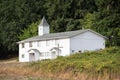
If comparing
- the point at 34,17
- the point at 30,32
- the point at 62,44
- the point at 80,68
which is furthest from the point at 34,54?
the point at 80,68

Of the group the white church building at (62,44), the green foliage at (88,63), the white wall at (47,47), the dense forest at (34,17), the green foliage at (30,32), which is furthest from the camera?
the green foliage at (30,32)

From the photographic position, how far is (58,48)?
6906cm

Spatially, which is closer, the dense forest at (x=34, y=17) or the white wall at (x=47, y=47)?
the white wall at (x=47, y=47)

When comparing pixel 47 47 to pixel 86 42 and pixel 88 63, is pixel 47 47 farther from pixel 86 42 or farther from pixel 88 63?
pixel 88 63

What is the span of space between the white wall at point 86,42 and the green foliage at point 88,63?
72.2ft

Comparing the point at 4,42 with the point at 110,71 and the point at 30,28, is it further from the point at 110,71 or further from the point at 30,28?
the point at 110,71

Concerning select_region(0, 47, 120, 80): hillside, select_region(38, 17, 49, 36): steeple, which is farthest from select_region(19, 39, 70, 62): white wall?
select_region(0, 47, 120, 80): hillside

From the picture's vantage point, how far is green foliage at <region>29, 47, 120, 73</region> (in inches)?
1363

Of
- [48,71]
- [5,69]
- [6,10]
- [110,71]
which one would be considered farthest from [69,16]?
[110,71]

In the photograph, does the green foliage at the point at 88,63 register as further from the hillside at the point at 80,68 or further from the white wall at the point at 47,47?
the white wall at the point at 47,47

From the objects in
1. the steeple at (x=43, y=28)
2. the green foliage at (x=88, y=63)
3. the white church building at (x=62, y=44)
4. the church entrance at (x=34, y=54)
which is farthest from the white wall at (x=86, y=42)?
the green foliage at (x=88, y=63)

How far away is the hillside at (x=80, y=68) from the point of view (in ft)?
112

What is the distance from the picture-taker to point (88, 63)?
36.8 m

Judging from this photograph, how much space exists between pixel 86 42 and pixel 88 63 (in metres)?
31.4
